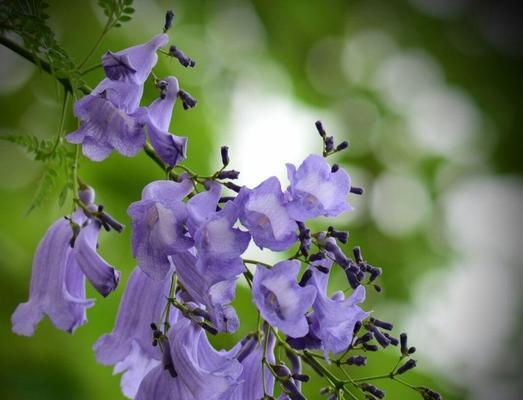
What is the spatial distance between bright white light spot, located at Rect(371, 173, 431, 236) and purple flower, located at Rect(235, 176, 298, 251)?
1.71 m

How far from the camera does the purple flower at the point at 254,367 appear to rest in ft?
1.58

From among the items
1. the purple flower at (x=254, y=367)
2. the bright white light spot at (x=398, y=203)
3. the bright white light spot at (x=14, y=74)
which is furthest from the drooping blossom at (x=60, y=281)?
the bright white light spot at (x=398, y=203)

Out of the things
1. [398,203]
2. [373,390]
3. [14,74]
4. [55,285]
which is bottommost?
[55,285]

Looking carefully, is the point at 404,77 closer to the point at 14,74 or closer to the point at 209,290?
the point at 14,74

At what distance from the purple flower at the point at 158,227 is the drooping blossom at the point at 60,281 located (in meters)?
0.09

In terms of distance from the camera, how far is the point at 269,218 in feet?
1.29

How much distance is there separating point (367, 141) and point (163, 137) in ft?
5.97

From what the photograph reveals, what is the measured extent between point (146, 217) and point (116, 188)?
1047 millimetres

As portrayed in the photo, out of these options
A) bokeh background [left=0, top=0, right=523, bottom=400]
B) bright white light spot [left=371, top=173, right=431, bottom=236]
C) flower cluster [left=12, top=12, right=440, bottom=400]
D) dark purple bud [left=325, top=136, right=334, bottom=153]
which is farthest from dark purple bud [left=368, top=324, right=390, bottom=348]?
bright white light spot [left=371, top=173, right=431, bottom=236]

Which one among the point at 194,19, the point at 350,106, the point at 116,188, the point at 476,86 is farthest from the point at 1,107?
the point at 476,86

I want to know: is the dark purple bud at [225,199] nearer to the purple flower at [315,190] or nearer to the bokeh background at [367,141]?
the purple flower at [315,190]

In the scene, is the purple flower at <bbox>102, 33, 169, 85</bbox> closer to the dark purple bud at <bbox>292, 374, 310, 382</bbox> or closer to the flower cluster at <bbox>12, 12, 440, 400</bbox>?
the flower cluster at <bbox>12, 12, 440, 400</bbox>

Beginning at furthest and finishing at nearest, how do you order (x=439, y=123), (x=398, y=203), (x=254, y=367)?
(x=439, y=123) → (x=398, y=203) → (x=254, y=367)

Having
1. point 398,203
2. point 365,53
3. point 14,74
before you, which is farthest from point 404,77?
point 14,74
